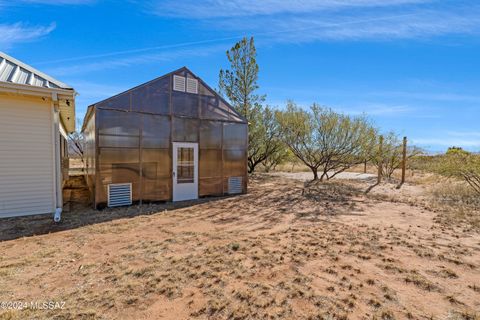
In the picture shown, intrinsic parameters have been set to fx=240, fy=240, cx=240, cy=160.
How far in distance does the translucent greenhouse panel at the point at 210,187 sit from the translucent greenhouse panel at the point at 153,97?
260 centimetres

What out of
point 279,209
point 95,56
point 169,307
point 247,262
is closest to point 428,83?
point 279,209

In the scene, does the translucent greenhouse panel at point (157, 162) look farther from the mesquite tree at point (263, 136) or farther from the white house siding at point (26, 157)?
the mesquite tree at point (263, 136)

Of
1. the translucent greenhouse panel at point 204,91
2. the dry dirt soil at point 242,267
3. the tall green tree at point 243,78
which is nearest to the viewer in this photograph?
the dry dirt soil at point 242,267

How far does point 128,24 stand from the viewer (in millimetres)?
7699

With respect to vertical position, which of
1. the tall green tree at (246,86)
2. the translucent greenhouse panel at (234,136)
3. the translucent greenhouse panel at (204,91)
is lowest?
the translucent greenhouse panel at (234,136)

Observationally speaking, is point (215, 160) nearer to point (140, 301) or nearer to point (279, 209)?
point (279, 209)

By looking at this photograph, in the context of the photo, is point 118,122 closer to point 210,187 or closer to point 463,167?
point 210,187

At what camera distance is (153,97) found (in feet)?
23.7

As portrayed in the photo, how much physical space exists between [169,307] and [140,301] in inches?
12.9

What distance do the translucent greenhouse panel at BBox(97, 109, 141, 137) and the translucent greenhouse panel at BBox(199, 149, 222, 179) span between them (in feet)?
7.20

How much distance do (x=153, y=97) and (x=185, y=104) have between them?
39.4 inches

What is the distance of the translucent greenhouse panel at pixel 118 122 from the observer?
6410 millimetres

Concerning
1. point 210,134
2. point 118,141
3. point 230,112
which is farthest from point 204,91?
point 118,141

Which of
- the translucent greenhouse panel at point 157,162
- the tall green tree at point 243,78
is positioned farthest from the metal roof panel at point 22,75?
the tall green tree at point 243,78
